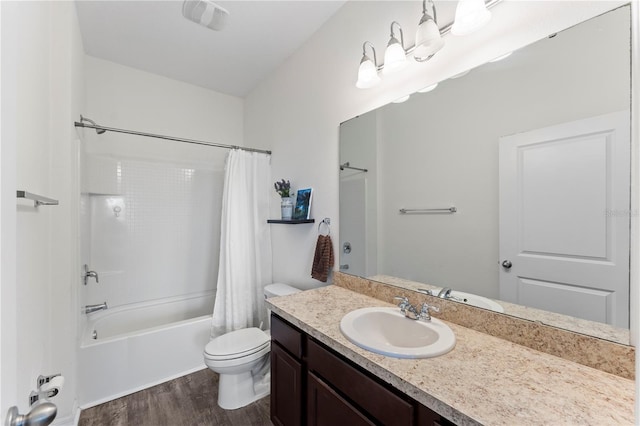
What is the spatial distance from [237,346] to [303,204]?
43.8 inches

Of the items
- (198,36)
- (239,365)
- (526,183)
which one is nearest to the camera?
(526,183)

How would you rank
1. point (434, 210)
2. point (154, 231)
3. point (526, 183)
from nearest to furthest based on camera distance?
1. point (526, 183)
2. point (434, 210)
3. point (154, 231)

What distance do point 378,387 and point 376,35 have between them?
1.78m

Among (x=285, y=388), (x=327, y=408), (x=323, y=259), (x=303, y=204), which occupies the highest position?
(x=303, y=204)

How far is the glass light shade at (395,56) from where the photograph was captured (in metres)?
1.35

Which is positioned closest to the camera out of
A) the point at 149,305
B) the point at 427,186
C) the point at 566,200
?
the point at 566,200

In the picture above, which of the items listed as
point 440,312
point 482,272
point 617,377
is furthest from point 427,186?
point 617,377

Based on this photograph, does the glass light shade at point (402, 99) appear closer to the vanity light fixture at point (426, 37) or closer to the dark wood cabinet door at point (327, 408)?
the vanity light fixture at point (426, 37)

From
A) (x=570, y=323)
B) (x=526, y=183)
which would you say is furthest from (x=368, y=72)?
(x=570, y=323)

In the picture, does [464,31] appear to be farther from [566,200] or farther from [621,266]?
[621,266]

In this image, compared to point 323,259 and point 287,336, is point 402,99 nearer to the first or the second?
point 323,259

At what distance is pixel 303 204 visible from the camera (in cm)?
212

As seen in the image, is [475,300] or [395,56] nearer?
[475,300]

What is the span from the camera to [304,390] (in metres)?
1.22
